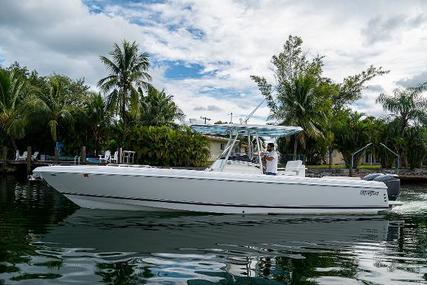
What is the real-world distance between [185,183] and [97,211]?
2.65m

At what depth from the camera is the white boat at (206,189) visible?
10.9 metres

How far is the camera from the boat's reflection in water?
629cm

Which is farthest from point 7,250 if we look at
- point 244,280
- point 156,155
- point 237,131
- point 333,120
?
point 333,120

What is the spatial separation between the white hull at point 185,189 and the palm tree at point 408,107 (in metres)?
28.5

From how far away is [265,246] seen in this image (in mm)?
8312

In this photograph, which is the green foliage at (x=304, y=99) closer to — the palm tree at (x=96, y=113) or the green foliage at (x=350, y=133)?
the green foliage at (x=350, y=133)

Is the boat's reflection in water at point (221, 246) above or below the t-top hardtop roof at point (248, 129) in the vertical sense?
below

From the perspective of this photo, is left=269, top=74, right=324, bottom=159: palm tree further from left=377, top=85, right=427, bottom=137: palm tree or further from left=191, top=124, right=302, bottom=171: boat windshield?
left=191, top=124, right=302, bottom=171: boat windshield

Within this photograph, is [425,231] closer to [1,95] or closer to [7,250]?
[7,250]

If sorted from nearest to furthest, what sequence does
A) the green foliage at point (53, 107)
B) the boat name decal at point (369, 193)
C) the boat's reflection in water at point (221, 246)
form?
1. the boat's reflection in water at point (221, 246)
2. the boat name decal at point (369, 193)
3. the green foliage at point (53, 107)

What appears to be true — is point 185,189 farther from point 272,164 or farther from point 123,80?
point 123,80

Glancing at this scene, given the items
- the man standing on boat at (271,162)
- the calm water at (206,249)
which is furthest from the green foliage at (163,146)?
the man standing on boat at (271,162)

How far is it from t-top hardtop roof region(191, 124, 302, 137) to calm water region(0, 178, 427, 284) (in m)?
2.53

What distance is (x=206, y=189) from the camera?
36.5ft
